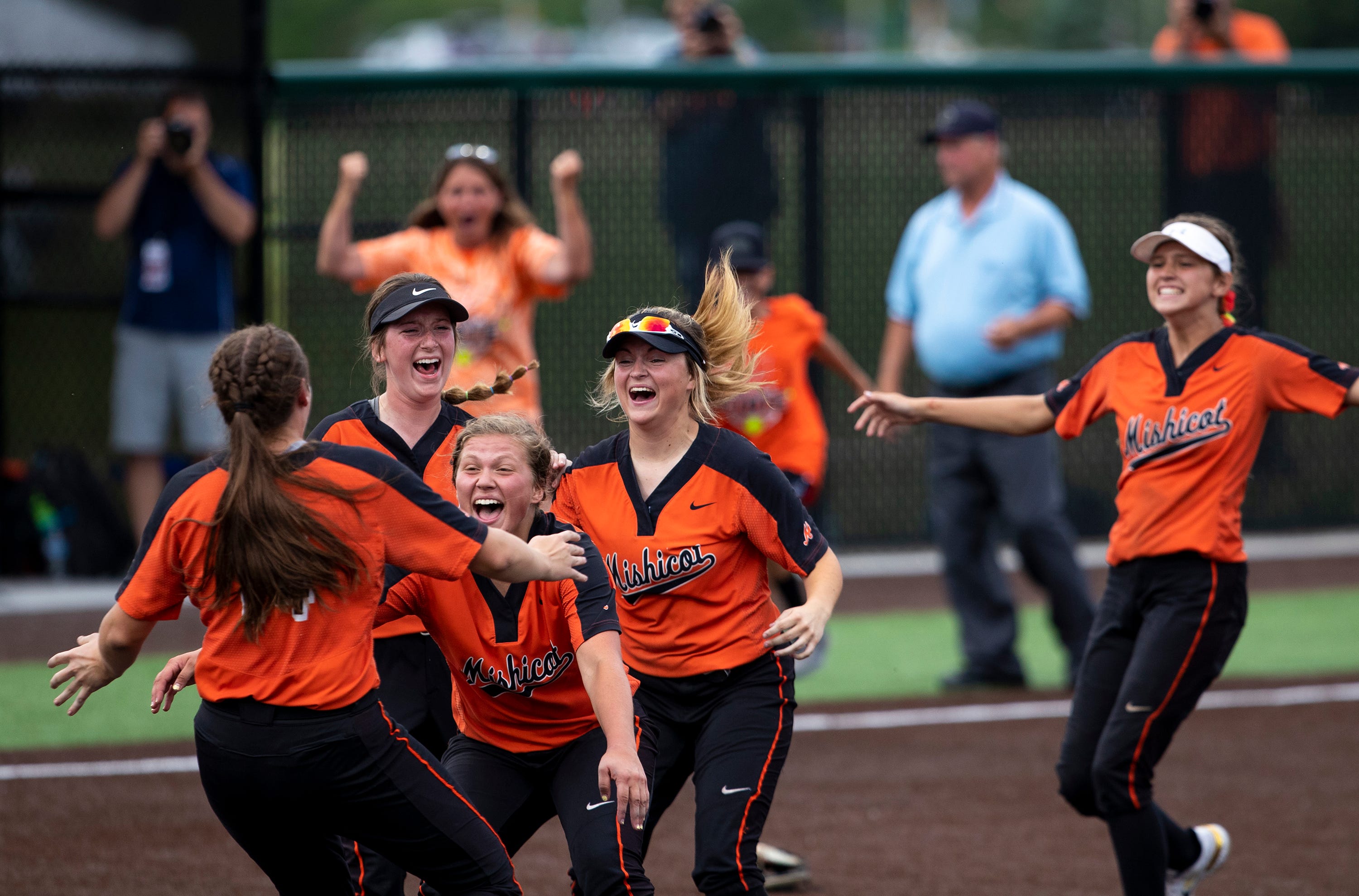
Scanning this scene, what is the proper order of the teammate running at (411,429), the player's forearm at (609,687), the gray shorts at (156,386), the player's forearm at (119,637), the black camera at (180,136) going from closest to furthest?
the player's forearm at (119,637) < the player's forearm at (609,687) < the teammate running at (411,429) < the black camera at (180,136) < the gray shorts at (156,386)

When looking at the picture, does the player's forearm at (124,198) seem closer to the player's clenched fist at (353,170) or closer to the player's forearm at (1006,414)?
the player's clenched fist at (353,170)

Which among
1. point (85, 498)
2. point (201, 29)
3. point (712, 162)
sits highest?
point (201, 29)

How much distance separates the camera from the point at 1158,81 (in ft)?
36.9

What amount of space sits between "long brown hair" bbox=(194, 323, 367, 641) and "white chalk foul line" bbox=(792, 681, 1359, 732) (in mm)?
4059

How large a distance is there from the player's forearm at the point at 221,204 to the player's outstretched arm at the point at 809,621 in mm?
6227

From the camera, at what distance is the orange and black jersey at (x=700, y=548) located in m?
4.33

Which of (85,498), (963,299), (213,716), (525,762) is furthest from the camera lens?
(85,498)

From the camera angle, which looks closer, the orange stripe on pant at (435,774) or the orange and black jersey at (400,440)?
the orange stripe on pant at (435,774)

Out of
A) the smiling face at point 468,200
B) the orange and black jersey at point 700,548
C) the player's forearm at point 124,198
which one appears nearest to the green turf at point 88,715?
→ the smiling face at point 468,200

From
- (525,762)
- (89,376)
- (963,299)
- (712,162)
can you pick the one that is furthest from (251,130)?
(525,762)

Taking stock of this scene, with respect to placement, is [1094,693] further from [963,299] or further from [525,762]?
[963,299]

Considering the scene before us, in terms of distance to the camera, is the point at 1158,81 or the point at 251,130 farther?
the point at 1158,81

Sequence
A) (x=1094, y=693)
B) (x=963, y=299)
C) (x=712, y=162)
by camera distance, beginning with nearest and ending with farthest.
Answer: (x=1094, y=693)
(x=963, y=299)
(x=712, y=162)

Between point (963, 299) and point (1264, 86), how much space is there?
4.62 m
